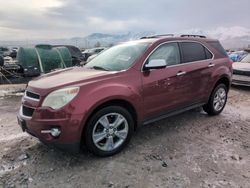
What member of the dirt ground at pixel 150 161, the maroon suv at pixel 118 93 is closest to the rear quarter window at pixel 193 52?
the maroon suv at pixel 118 93

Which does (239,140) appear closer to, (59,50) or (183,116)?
(183,116)

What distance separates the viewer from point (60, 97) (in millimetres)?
3227

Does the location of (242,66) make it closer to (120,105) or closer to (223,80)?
(223,80)

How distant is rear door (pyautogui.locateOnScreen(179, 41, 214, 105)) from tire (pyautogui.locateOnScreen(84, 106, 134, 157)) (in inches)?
55.3

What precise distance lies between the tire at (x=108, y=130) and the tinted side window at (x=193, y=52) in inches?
68.3

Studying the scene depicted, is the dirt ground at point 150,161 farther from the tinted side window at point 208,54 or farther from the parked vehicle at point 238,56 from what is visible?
the parked vehicle at point 238,56

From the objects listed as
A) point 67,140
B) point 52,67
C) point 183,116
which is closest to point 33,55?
point 52,67

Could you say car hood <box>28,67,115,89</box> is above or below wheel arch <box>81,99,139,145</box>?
above

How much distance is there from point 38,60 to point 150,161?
32.5ft

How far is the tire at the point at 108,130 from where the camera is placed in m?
3.42

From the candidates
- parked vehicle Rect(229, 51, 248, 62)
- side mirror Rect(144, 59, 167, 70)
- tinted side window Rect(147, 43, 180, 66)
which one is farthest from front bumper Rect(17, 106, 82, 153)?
parked vehicle Rect(229, 51, 248, 62)

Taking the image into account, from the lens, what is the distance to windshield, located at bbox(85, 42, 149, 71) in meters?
4.02

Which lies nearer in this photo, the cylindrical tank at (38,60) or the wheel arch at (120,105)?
the wheel arch at (120,105)

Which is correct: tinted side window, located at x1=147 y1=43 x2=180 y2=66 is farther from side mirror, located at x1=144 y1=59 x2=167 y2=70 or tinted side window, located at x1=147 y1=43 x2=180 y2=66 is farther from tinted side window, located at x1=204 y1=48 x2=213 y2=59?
tinted side window, located at x1=204 y1=48 x2=213 y2=59
